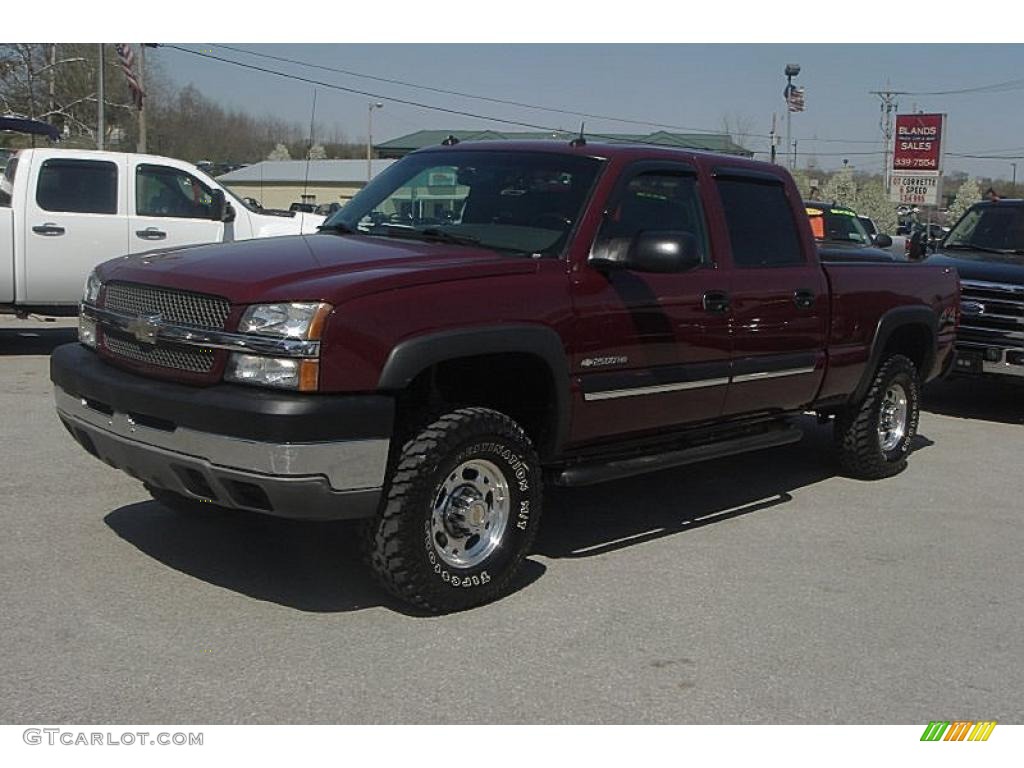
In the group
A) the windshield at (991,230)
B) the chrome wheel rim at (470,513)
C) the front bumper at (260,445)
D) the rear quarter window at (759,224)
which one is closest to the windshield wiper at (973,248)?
the windshield at (991,230)

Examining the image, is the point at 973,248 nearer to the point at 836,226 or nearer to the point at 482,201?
the point at 836,226

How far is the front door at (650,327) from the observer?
498 centimetres

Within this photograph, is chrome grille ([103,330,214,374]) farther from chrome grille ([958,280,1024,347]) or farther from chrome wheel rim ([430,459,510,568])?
chrome grille ([958,280,1024,347])

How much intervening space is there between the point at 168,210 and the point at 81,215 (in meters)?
0.87

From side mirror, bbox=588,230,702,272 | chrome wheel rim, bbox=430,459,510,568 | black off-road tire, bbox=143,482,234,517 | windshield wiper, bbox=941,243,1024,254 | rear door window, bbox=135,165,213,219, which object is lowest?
black off-road tire, bbox=143,482,234,517

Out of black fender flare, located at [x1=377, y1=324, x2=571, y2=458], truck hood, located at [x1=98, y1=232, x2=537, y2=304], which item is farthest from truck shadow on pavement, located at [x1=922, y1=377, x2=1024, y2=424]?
truck hood, located at [x1=98, y1=232, x2=537, y2=304]

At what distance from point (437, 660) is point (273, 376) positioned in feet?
3.92

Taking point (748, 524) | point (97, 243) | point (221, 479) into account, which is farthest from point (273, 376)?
point (97, 243)

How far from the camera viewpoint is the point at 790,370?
6.22 meters

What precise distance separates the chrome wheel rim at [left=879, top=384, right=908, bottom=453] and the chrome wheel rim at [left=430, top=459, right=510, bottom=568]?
3.68 m

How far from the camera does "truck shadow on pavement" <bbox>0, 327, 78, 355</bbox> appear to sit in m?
11.6

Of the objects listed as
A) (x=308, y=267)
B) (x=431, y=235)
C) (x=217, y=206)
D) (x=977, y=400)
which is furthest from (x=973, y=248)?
(x=308, y=267)

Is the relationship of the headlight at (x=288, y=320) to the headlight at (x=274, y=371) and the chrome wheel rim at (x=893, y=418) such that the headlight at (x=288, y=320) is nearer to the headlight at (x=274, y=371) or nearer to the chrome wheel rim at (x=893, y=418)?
the headlight at (x=274, y=371)

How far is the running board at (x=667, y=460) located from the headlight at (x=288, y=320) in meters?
1.52
